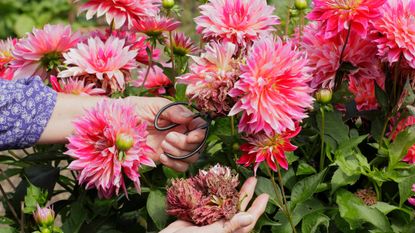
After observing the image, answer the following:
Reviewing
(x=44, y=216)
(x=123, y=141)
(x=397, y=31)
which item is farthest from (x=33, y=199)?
(x=397, y=31)

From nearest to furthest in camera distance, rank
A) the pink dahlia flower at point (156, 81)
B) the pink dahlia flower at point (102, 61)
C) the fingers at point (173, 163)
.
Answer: the fingers at point (173, 163) → the pink dahlia flower at point (102, 61) → the pink dahlia flower at point (156, 81)

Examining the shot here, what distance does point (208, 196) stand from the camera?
1.15 metres

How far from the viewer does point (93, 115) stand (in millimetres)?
1212

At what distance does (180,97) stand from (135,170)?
386mm

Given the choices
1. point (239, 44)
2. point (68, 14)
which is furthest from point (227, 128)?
point (68, 14)

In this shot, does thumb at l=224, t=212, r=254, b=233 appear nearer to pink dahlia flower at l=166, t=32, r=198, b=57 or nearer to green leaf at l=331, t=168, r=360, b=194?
green leaf at l=331, t=168, r=360, b=194

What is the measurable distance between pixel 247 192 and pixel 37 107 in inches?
19.5

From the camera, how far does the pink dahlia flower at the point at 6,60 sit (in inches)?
64.2

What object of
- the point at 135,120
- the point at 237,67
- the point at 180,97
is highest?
the point at 237,67

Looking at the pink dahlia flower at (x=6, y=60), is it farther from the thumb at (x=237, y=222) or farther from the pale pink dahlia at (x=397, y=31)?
the pale pink dahlia at (x=397, y=31)

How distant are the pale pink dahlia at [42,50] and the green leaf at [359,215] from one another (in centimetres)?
66

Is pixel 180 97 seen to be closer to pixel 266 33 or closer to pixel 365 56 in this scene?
Answer: pixel 266 33

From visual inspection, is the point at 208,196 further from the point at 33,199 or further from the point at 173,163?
the point at 33,199

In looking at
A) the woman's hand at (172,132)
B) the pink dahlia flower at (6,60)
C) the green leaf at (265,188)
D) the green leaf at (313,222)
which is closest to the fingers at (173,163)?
the woman's hand at (172,132)
